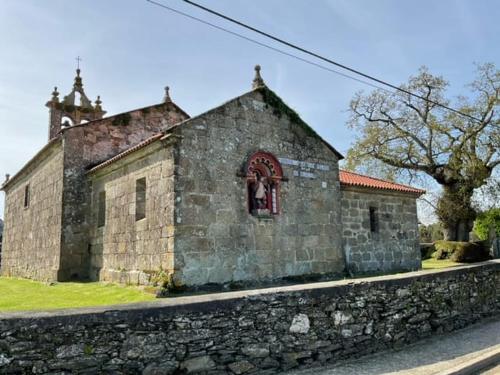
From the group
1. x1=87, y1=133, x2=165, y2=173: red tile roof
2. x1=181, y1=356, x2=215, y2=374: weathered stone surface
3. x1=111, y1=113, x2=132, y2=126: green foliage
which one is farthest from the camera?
x1=111, y1=113, x2=132, y2=126: green foliage

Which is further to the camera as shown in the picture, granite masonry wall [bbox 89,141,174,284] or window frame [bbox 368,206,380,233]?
window frame [bbox 368,206,380,233]

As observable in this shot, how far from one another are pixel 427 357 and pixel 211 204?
18.2ft

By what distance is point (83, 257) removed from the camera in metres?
13.4

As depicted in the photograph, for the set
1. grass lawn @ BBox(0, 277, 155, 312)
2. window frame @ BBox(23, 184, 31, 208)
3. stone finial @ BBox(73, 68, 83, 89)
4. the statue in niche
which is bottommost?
grass lawn @ BBox(0, 277, 155, 312)

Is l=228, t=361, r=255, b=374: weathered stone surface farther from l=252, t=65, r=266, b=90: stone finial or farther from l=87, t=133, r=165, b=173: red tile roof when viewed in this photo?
l=252, t=65, r=266, b=90: stone finial

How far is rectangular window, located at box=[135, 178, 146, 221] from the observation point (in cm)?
1104

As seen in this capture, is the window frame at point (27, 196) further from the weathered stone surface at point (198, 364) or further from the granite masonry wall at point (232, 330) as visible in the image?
the weathered stone surface at point (198, 364)

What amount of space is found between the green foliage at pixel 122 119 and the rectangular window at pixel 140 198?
4.84m

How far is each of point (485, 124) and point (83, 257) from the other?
19993mm

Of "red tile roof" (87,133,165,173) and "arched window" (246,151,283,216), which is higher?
"red tile roof" (87,133,165,173)

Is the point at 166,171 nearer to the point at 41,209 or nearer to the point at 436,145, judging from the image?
the point at 41,209

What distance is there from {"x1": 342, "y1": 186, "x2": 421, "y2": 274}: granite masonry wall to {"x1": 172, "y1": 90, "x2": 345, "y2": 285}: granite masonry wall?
2.25 ft

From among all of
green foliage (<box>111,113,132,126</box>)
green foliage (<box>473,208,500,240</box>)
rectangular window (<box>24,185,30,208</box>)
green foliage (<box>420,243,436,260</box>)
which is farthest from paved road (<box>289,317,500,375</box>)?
green foliage (<box>473,208,500,240</box>)

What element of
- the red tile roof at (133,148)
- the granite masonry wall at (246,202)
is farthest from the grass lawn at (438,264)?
the red tile roof at (133,148)
